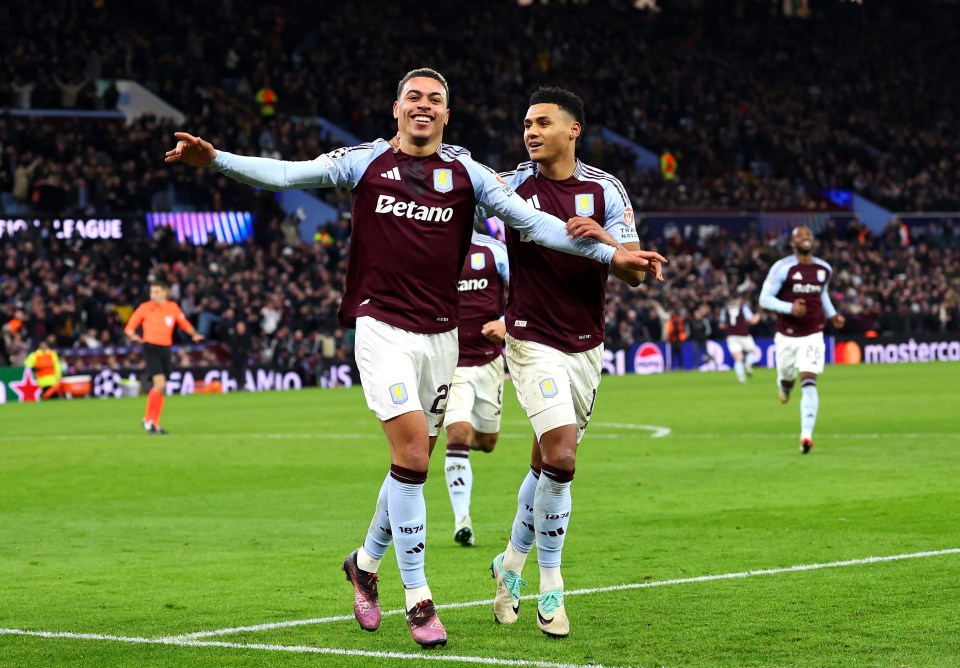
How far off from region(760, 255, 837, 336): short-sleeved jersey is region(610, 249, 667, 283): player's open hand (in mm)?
11482

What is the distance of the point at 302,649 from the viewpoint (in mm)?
6824

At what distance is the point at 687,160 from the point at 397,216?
48.4 meters

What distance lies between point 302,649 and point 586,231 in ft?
7.73

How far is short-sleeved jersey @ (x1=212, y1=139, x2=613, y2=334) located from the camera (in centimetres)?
727

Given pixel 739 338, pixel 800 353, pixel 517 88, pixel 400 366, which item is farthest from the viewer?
pixel 517 88

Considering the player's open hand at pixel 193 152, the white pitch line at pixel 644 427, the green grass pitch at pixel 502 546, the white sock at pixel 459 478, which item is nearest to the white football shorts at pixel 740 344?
the green grass pitch at pixel 502 546

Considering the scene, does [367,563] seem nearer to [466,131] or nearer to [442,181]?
[442,181]

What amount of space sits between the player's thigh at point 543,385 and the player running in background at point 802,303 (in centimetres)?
1075

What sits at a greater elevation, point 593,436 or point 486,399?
point 486,399

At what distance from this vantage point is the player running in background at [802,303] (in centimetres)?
1825

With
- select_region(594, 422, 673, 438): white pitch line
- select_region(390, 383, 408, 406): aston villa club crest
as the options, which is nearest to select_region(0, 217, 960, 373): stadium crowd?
select_region(594, 422, 673, 438): white pitch line

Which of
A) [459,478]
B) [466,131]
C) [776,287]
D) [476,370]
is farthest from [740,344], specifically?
[459,478]

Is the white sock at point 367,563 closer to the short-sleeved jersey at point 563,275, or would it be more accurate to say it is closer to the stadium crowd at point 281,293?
the short-sleeved jersey at point 563,275

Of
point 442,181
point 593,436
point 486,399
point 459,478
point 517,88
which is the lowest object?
point 593,436
